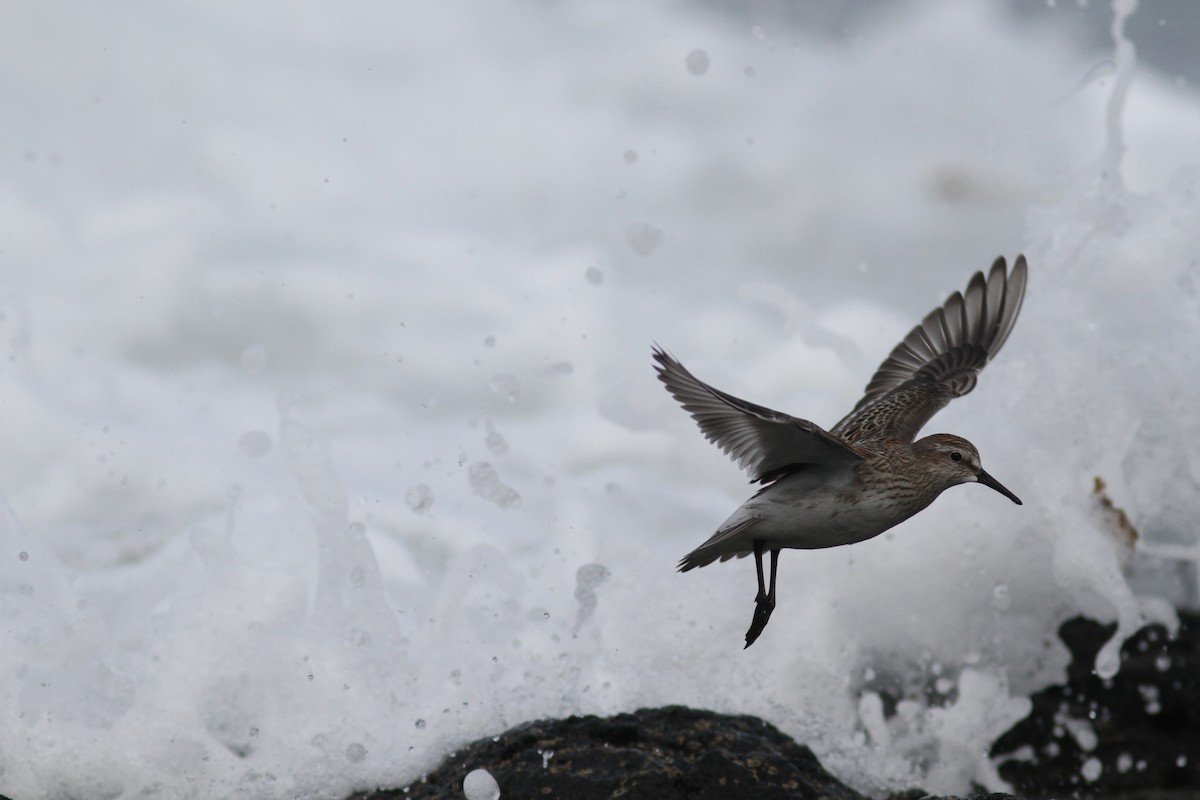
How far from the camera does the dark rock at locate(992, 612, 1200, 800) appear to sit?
5.09 m

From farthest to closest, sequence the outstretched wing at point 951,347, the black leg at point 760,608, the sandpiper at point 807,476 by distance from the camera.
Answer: the outstretched wing at point 951,347, the black leg at point 760,608, the sandpiper at point 807,476

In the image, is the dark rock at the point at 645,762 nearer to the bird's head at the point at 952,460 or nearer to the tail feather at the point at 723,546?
the tail feather at the point at 723,546

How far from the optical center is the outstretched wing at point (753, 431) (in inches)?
135

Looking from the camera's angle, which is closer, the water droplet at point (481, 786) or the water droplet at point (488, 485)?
the water droplet at point (481, 786)

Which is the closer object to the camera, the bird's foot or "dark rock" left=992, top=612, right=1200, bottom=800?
the bird's foot

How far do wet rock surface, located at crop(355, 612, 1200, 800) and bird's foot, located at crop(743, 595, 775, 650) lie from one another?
280 millimetres

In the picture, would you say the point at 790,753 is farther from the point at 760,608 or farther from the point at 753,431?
the point at 753,431

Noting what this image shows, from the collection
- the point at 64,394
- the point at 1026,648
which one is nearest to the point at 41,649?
the point at 1026,648

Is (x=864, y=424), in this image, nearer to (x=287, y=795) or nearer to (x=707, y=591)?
(x=707, y=591)

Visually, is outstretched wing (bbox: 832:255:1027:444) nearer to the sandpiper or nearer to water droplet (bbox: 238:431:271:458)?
the sandpiper

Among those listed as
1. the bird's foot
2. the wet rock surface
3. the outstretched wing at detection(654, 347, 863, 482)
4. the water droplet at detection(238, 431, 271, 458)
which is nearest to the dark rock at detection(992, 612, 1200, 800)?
the wet rock surface

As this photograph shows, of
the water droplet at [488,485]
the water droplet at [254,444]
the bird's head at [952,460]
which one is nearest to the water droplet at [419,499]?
the water droplet at [488,485]

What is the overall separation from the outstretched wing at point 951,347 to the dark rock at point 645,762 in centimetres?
147

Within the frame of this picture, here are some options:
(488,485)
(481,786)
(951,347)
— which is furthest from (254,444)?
(481,786)
